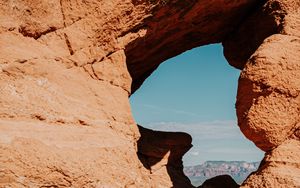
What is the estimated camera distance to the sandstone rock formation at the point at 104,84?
20.6 feet

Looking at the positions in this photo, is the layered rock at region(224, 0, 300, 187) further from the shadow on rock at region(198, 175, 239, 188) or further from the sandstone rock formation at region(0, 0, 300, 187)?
the shadow on rock at region(198, 175, 239, 188)

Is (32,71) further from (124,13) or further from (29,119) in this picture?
(124,13)

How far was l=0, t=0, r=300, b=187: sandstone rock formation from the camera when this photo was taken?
629 centimetres

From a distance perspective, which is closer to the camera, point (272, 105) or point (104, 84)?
point (272, 105)

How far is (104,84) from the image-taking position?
8859 mm

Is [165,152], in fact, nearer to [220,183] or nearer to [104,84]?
[220,183]

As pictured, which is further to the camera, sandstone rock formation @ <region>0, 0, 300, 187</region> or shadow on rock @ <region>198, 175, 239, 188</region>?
shadow on rock @ <region>198, 175, 239, 188</region>

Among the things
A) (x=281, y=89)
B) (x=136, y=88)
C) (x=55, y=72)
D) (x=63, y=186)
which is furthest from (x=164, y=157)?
(x=63, y=186)

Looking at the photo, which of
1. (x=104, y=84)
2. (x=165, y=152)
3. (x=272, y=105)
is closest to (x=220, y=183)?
(x=165, y=152)

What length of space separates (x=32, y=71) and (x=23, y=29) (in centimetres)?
125

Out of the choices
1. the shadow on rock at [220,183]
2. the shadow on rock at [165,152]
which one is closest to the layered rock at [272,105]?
the shadow on rock at [165,152]

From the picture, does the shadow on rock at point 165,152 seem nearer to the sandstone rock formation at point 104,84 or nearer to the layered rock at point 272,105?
the sandstone rock formation at point 104,84

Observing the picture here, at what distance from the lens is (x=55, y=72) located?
24.7 feet

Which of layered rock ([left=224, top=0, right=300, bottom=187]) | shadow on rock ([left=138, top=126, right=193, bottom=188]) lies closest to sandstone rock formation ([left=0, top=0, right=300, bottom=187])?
layered rock ([left=224, top=0, right=300, bottom=187])
